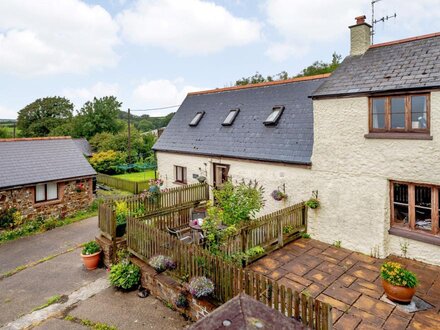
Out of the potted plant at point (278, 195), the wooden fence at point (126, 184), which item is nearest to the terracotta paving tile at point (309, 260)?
the potted plant at point (278, 195)

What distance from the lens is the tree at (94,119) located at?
5200cm

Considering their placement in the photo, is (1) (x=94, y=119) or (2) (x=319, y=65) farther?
(1) (x=94, y=119)

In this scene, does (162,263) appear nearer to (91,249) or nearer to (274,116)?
(91,249)

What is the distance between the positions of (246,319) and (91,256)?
9141 millimetres

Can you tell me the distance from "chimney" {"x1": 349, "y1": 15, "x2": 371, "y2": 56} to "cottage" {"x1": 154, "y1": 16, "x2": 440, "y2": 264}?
0.12ft

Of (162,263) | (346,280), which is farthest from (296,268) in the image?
(162,263)

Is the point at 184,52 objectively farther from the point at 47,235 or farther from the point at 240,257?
the point at 240,257

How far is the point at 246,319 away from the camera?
123 inches

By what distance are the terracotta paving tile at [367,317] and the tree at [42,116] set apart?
7157cm

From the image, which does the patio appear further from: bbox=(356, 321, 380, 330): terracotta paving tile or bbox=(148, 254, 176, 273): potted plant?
bbox=(148, 254, 176, 273): potted plant

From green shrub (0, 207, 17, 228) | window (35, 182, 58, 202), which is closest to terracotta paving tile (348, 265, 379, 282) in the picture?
green shrub (0, 207, 17, 228)

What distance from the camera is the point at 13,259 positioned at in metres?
12.4

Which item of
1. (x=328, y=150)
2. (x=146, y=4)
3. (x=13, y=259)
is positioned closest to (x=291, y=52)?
(x=146, y=4)

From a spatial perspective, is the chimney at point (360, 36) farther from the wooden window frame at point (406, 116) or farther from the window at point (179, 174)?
the window at point (179, 174)
